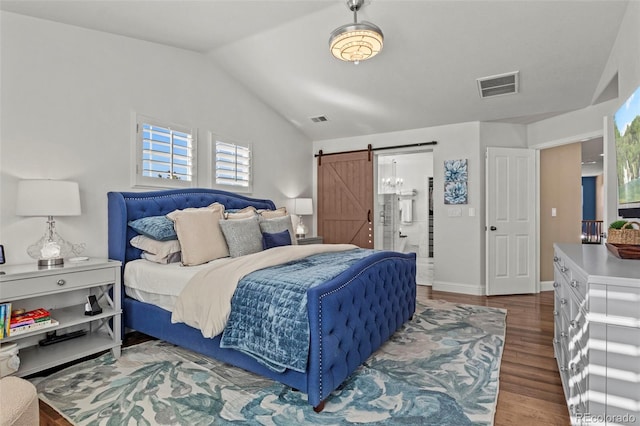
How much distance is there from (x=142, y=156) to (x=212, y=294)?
203 centimetres

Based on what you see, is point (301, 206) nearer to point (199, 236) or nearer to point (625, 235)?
point (199, 236)

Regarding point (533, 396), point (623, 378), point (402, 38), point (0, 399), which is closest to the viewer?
point (0, 399)

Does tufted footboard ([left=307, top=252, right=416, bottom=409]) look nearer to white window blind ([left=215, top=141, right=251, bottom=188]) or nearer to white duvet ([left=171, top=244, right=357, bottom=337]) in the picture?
white duvet ([left=171, top=244, right=357, bottom=337])

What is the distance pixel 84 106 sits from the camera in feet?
10.2

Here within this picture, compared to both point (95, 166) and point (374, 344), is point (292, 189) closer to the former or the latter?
point (95, 166)

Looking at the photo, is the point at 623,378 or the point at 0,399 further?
the point at 623,378

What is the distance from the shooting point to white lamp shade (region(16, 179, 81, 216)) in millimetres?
2488

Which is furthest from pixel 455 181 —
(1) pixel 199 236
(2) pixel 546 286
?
(1) pixel 199 236

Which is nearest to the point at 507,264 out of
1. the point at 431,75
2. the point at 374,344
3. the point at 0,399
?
the point at 431,75

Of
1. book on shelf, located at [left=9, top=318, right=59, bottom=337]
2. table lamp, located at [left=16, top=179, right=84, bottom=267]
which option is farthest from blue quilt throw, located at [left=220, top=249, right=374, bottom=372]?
table lamp, located at [left=16, top=179, right=84, bottom=267]

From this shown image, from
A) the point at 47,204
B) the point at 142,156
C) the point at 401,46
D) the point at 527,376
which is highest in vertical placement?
the point at 401,46

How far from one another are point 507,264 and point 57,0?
19.0 ft

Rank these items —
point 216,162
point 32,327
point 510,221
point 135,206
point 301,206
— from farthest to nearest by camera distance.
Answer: point 301,206
point 510,221
point 216,162
point 135,206
point 32,327

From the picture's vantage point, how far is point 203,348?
98.9 inches
